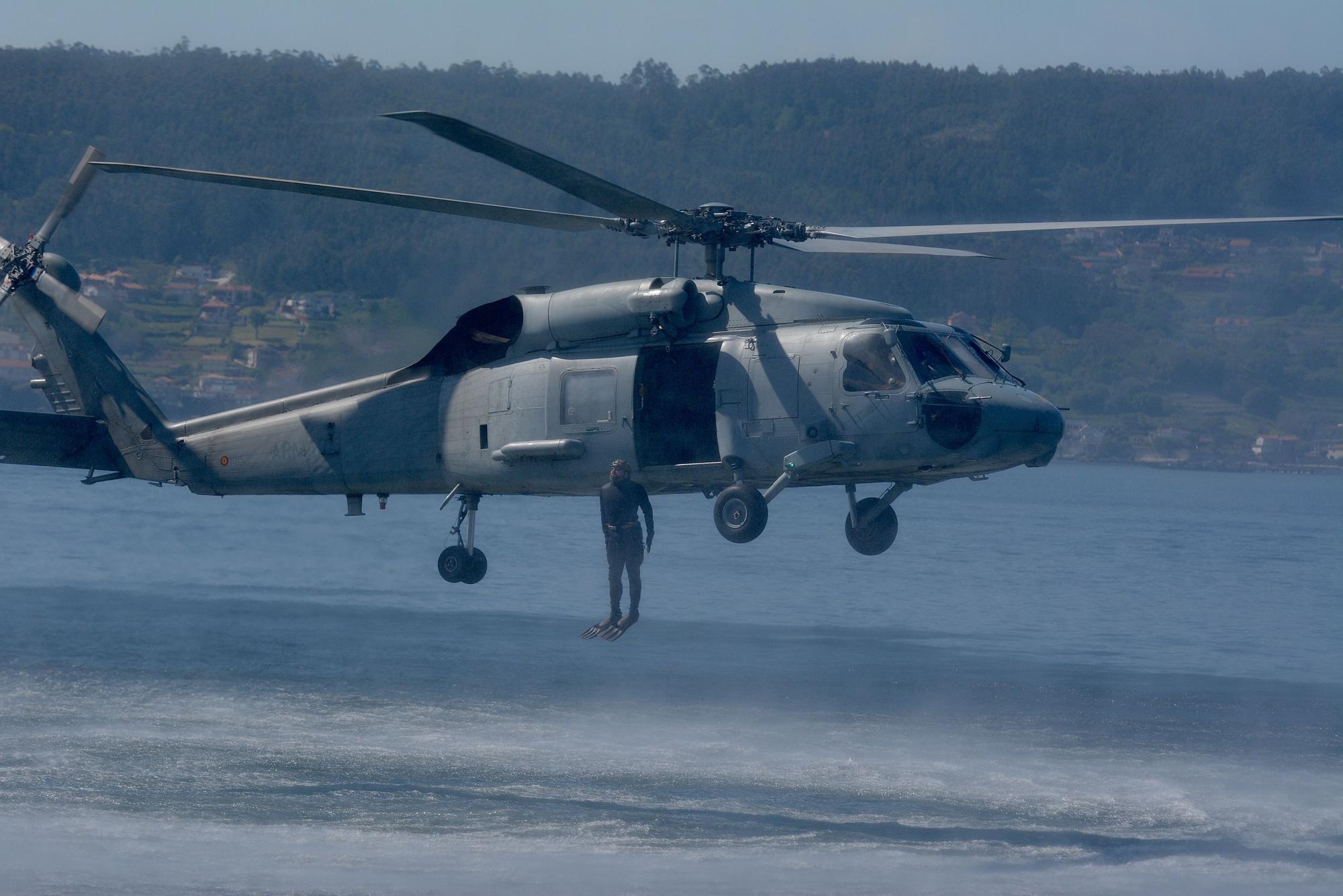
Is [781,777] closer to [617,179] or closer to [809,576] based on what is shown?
[809,576]

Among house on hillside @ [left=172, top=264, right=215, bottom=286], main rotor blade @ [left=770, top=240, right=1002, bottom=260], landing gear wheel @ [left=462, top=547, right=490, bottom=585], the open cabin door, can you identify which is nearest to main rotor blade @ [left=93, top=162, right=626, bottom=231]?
the open cabin door

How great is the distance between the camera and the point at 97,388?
17.8 meters

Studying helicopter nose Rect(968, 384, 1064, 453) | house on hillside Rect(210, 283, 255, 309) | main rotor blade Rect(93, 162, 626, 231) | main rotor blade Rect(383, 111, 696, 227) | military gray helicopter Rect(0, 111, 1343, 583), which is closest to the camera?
main rotor blade Rect(383, 111, 696, 227)

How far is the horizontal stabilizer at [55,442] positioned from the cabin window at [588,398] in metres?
5.77

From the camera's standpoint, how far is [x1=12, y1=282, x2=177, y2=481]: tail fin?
56.5 feet

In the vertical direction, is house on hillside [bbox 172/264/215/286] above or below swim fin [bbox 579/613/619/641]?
above

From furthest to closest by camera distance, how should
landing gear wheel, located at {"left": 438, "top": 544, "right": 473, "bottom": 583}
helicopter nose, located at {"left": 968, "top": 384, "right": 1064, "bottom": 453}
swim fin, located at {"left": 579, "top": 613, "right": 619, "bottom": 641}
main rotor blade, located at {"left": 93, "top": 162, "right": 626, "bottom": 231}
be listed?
landing gear wheel, located at {"left": 438, "top": 544, "right": 473, "bottom": 583}
swim fin, located at {"left": 579, "top": 613, "right": 619, "bottom": 641}
helicopter nose, located at {"left": 968, "top": 384, "right": 1064, "bottom": 453}
main rotor blade, located at {"left": 93, "top": 162, "right": 626, "bottom": 231}

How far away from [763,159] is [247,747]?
91.8 meters

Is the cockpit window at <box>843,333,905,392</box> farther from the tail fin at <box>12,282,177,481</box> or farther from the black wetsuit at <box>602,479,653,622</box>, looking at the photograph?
the tail fin at <box>12,282,177,481</box>

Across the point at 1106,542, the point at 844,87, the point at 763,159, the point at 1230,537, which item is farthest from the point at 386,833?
the point at 844,87

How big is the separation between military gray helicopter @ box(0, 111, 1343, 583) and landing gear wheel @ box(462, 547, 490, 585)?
3cm

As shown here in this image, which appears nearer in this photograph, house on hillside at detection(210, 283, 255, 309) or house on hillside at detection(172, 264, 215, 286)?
house on hillside at detection(210, 283, 255, 309)

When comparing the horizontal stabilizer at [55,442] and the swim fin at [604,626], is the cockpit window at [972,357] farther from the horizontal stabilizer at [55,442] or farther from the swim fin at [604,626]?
the horizontal stabilizer at [55,442]

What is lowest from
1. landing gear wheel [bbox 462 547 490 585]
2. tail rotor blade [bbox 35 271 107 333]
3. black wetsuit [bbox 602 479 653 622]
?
landing gear wheel [bbox 462 547 490 585]
